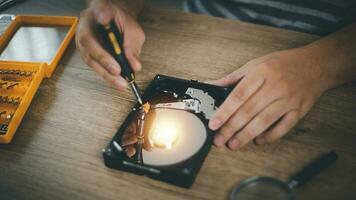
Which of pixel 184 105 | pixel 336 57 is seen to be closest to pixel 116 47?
pixel 184 105

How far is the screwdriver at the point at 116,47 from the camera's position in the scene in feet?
2.55

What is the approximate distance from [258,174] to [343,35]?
1.56ft

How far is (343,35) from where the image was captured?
94 cm

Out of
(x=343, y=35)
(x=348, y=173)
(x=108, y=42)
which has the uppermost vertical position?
(x=108, y=42)

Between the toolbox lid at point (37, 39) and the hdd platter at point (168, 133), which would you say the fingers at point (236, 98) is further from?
the toolbox lid at point (37, 39)

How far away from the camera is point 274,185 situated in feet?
2.28

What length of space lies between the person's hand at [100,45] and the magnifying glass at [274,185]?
36 centimetres

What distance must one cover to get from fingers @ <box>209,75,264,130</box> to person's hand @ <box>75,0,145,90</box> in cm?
22

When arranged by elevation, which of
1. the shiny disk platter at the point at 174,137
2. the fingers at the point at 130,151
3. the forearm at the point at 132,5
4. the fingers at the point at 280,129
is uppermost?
the forearm at the point at 132,5

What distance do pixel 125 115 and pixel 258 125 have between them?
312 mm

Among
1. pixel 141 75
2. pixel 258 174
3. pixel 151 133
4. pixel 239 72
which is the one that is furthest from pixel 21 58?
pixel 258 174

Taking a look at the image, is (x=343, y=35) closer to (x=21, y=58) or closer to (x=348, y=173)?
(x=348, y=173)

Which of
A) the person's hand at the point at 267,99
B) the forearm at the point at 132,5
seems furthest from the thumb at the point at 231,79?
the forearm at the point at 132,5

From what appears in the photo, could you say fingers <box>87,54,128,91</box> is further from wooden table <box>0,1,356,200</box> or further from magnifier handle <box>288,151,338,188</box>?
magnifier handle <box>288,151,338,188</box>
